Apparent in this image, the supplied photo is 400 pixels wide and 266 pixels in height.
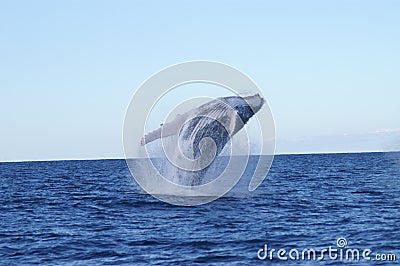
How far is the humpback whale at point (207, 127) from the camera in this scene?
20.9m

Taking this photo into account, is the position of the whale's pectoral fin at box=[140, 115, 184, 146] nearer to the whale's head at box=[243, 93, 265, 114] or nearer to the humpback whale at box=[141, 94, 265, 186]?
the humpback whale at box=[141, 94, 265, 186]

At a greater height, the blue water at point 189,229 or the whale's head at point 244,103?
the whale's head at point 244,103

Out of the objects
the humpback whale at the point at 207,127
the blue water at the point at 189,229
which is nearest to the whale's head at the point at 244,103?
the humpback whale at the point at 207,127

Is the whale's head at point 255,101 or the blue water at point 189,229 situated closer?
the blue water at point 189,229

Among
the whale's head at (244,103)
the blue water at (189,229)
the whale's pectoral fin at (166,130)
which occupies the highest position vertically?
the whale's head at (244,103)

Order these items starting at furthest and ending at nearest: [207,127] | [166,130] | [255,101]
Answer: [207,127] < [166,130] < [255,101]

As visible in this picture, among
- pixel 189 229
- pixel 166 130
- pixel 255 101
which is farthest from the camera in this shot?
pixel 166 130

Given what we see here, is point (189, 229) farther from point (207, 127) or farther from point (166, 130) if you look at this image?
point (207, 127)

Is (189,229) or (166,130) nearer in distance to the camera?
(189,229)

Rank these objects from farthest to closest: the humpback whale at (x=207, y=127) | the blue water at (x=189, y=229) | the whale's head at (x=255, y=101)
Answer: the humpback whale at (x=207, y=127)
the whale's head at (x=255, y=101)
the blue water at (x=189, y=229)

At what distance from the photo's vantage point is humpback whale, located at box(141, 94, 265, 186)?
2094 centimetres

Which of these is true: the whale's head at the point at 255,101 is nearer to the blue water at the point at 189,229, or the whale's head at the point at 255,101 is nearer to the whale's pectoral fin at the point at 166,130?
the whale's pectoral fin at the point at 166,130

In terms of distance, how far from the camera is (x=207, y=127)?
21672 mm

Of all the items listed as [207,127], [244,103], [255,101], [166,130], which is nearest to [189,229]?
[166,130]
